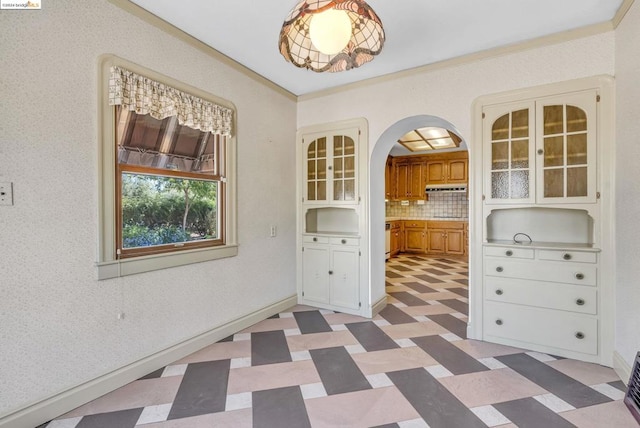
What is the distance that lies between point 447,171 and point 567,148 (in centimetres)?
488

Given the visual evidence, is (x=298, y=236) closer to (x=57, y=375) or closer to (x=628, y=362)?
(x=57, y=375)

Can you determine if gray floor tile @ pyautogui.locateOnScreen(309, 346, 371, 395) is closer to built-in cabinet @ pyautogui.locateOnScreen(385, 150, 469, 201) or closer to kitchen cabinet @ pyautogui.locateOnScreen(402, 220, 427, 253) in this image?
kitchen cabinet @ pyautogui.locateOnScreen(402, 220, 427, 253)

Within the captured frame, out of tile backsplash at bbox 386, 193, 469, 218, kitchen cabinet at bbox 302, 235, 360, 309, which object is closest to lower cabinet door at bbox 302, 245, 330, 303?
kitchen cabinet at bbox 302, 235, 360, 309

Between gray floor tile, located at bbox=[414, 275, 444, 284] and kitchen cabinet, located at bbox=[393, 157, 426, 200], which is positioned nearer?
gray floor tile, located at bbox=[414, 275, 444, 284]

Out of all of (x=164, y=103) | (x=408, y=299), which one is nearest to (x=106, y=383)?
(x=164, y=103)

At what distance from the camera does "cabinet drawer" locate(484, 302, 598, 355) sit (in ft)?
7.88

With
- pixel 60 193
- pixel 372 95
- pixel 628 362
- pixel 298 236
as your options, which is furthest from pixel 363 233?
pixel 60 193

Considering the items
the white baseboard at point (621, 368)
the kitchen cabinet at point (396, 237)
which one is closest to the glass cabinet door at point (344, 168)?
the white baseboard at point (621, 368)

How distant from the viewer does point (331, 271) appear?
12.0 ft

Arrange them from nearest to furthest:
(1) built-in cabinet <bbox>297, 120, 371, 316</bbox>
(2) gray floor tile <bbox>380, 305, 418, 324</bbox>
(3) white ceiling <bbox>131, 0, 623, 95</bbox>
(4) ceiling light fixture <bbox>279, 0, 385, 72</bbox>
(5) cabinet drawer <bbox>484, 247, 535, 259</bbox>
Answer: (4) ceiling light fixture <bbox>279, 0, 385, 72</bbox> < (3) white ceiling <bbox>131, 0, 623, 95</bbox> < (5) cabinet drawer <bbox>484, 247, 535, 259</bbox> < (2) gray floor tile <bbox>380, 305, 418, 324</bbox> < (1) built-in cabinet <bbox>297, 120, 371, 316</bbox>

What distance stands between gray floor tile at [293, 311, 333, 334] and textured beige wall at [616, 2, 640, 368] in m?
2.35

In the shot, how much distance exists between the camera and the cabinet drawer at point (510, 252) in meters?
2.60

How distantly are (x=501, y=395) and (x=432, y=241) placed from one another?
565cm

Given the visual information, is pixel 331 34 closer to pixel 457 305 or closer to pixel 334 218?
pixel 334 218
